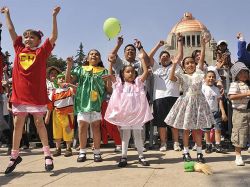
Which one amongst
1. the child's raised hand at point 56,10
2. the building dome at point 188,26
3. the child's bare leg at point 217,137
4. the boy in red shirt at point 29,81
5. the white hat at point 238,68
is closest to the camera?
the boy in red shirt at point 29,81

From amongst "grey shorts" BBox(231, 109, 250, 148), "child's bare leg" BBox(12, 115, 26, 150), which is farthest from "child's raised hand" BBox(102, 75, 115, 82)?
"grey shorts" BBox(231, 109, 250, 148)

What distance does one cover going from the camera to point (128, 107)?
5.19 metres

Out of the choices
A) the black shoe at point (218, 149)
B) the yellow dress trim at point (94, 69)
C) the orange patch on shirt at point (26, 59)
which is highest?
the orange patch on shirt at point (26, 59)

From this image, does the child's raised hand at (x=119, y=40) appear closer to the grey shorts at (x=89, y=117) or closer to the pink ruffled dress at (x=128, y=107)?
the pink ruffled dress at (x=128, y=107)

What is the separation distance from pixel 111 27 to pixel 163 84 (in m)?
1.50

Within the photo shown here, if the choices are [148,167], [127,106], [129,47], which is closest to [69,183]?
[148,167]

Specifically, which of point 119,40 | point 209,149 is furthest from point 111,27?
point 209,149

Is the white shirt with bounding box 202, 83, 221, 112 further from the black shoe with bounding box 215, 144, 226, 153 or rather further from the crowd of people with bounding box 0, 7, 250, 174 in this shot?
the black shoe with bounding box 215, 144, 226, 153

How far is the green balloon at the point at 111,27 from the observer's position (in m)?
6.43

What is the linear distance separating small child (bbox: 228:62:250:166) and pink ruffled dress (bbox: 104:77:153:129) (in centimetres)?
126

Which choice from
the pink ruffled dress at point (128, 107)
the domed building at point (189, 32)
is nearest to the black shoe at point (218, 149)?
the pink ruffled dress at point (128, 107)

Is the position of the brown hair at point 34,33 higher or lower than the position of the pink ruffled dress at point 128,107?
higher

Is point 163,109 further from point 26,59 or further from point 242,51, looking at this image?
point 26,59

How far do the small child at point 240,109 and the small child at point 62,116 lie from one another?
2.88m
